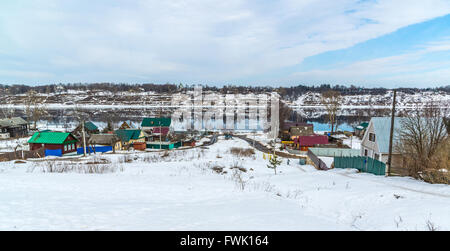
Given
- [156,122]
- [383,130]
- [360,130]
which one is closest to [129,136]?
[156,122]

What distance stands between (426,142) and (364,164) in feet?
14.4

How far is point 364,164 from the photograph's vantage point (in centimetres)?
1827

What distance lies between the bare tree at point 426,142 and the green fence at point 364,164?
1.70 meters

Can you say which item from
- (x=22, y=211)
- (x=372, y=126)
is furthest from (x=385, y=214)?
(x=372, y=126)

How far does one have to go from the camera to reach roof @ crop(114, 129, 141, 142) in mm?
43694

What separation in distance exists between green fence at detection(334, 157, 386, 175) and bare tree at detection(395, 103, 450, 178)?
66.9 inches

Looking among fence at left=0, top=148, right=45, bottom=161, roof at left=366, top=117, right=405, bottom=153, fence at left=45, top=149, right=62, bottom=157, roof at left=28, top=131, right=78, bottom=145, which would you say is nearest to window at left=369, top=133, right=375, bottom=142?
roof at left=366, top=117, right=405, bottom=153

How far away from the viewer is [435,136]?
15695 mm

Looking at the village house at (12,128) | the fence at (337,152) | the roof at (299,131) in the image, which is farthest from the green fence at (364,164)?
the village house at (12,128)

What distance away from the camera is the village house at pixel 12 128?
53219mm

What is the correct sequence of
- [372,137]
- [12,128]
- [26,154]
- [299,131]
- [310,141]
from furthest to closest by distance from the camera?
[12,128] < [299,131] < [310,141] < [26,154] < [372,137]

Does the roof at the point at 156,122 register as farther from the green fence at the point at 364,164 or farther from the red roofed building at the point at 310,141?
the green fence at the point at 364,164

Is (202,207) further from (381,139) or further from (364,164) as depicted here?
(381,139)
